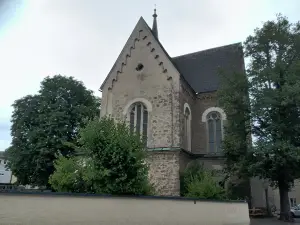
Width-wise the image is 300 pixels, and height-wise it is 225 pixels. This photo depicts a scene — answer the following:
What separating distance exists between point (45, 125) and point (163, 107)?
11996mm

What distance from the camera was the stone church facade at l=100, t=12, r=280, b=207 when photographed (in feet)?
65.6

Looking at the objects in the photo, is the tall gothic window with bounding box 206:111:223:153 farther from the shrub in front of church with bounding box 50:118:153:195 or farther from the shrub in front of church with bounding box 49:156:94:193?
the shrub in front of church with bounding box 49:156:94:193

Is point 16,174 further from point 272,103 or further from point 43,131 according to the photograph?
point 272,103

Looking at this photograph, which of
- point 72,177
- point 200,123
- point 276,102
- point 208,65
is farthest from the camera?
point 208,65

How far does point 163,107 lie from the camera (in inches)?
845

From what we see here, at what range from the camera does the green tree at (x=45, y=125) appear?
25984 mm

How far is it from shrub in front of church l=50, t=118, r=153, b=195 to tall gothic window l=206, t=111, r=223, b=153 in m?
12.0

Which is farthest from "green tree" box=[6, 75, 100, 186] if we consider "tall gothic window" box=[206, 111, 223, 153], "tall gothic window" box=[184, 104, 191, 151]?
"tall gothic window" box=[206, 111, 223, 153]

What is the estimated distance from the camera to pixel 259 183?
2225cm

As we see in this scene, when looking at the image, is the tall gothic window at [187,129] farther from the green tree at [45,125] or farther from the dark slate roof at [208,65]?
the green tree at [45,125]

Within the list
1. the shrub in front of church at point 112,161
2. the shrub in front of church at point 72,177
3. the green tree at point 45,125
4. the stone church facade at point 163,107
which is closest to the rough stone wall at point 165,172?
the stone church facade at point 163,107

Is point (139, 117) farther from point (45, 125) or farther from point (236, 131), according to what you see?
point (45, 125)

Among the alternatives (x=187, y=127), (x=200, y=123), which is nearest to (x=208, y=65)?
(x=200, y=123)

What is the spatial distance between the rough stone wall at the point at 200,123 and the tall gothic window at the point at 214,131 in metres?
0.48
